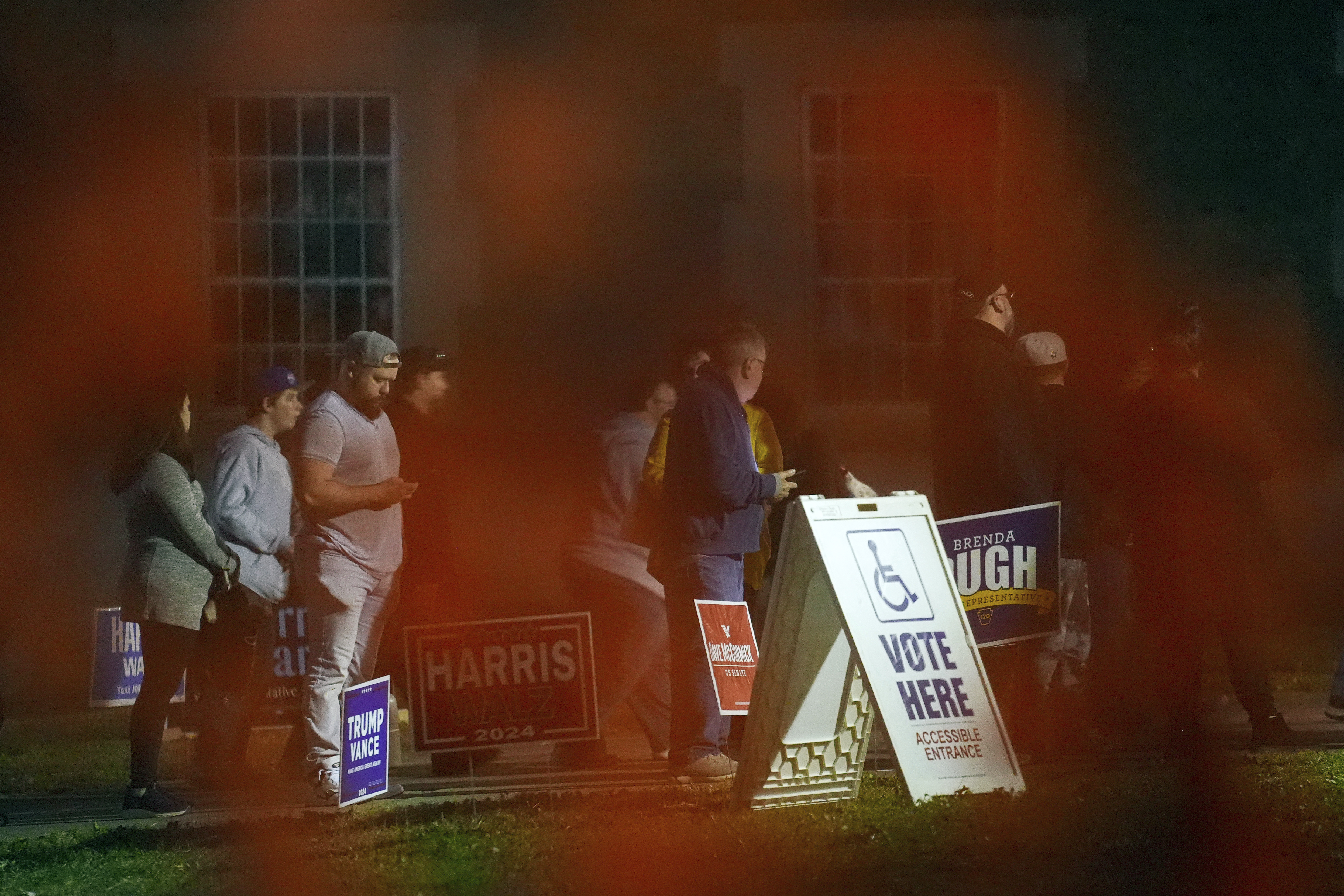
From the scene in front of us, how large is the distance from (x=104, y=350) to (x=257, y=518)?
347 cm

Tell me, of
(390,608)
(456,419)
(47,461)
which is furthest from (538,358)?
(390,608)

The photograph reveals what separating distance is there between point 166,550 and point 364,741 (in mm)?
1587

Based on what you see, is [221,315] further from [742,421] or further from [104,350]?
[742,421]

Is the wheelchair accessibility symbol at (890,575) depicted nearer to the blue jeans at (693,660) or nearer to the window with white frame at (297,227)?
the blue jeans at (693,660)

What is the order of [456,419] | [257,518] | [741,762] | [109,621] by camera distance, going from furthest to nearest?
1. [456,419]
2. [109,621]
3. [257,518]
4. [741,762]

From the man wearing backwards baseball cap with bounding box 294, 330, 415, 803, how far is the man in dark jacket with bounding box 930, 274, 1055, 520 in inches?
94.2

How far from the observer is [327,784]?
926 cm

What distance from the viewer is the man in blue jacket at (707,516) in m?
9.36

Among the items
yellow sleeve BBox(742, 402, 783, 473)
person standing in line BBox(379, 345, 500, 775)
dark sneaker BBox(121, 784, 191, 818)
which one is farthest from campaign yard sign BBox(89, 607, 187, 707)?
yellow sleeve BBox(742, 402, 783, 473)

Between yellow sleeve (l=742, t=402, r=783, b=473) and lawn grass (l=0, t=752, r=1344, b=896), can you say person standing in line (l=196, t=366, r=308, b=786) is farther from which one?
yellow sleeve (l=742, t=402, r=783, b=473)

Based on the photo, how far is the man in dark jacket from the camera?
A: 31.7ft

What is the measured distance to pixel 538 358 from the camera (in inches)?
530

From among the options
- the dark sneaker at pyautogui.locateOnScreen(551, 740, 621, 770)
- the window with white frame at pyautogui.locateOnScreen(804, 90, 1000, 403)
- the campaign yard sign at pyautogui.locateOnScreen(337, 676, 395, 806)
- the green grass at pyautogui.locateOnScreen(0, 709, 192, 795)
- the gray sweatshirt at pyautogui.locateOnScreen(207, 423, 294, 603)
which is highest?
the window with white frame at pyautogui.locateOnScreen(804, 90, 1000, 403)

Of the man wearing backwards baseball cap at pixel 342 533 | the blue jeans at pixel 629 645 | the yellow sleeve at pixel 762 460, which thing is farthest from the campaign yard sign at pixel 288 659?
the yellow sleeve at pixel 762 460
